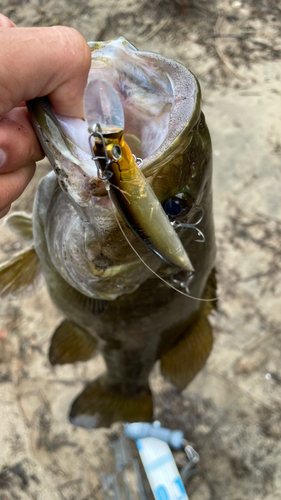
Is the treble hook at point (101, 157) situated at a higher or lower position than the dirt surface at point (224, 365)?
higher

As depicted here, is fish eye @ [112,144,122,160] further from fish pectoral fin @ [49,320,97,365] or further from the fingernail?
fish pectoral fin @ [49,320,97,365]

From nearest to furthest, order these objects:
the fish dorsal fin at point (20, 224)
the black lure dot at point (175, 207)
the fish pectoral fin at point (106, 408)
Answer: the black lure dot at point (175, 207) < the fish dorsal fin at point (20, 224) < the fish pectoral fin at point (106, 408)

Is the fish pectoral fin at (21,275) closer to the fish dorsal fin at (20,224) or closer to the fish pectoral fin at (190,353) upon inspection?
the fish dorsal fin at (20,224)

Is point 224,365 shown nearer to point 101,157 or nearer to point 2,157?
point 2,157

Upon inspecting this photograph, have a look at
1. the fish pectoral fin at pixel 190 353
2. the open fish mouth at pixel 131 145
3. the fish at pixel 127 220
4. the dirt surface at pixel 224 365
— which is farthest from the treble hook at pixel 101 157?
the dirt surface at pixel 224 365

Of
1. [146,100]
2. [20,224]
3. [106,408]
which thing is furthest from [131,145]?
[106,408]

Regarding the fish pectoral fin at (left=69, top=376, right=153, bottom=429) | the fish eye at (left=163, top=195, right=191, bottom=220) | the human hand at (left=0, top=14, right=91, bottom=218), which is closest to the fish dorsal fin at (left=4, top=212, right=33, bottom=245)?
the human hand at (left=0, top=14, right=91, bottom=218)

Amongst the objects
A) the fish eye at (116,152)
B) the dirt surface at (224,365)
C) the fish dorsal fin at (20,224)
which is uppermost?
the fish eye at (116,152)
